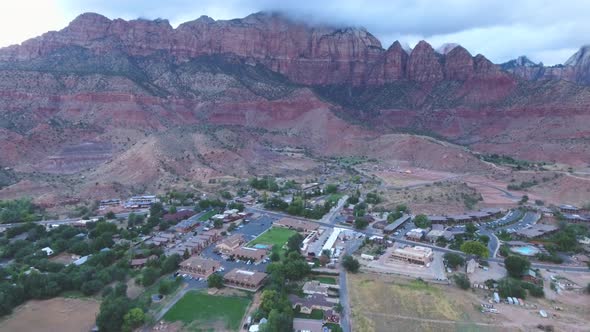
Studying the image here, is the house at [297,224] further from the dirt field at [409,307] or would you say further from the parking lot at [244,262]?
the dirt field at [409,307]

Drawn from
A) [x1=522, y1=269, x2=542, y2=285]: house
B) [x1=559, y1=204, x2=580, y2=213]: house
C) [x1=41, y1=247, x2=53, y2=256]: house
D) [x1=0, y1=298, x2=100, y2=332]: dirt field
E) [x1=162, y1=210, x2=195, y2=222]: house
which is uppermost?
[x1=41, y1=247, x2=53, y2=256]: house

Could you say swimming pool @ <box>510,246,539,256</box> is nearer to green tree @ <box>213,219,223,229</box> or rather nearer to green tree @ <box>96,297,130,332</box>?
green tree @ <box>213,219,223,229</box>

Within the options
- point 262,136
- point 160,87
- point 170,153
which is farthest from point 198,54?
point 170,153

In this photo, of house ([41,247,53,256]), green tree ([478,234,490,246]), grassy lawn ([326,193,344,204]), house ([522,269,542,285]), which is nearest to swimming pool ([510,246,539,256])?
green tree ([478,234,490,246])

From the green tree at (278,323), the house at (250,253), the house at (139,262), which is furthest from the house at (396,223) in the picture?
the house at (139,262)

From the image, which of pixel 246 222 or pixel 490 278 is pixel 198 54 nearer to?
pixel 246 222

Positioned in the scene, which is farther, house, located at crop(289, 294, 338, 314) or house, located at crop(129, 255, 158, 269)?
house, located at crop(129, 255, 158, 269)
